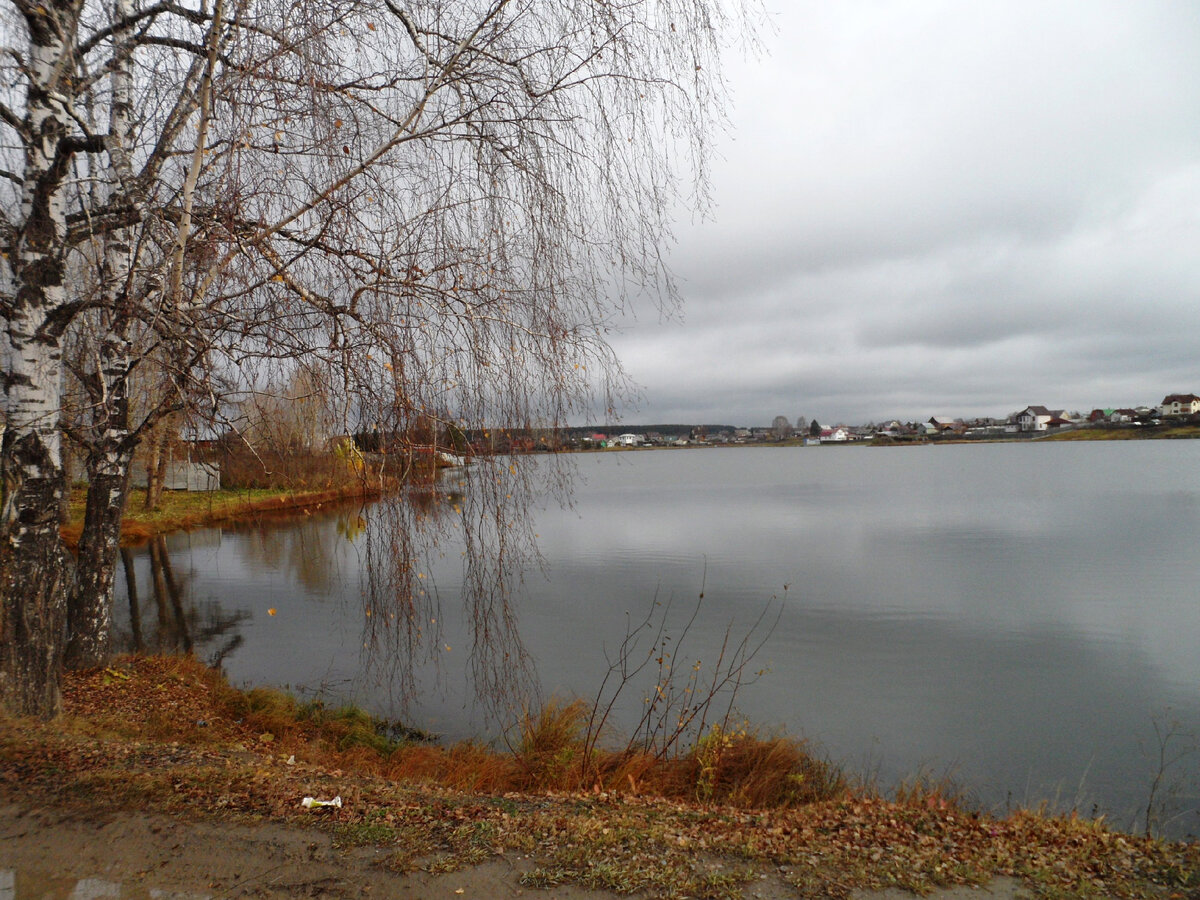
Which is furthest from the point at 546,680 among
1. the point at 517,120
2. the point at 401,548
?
the point at 517,120

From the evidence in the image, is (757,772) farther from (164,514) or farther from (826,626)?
(164,514)

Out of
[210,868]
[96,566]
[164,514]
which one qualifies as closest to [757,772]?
[210,868]

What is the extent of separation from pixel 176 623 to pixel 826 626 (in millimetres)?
12462

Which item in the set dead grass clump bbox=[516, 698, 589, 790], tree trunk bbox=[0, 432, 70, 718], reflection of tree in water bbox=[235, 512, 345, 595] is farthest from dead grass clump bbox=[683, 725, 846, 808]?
reflection of tree in water bbox=[235, 512, 345, 595]

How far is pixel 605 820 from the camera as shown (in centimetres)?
426

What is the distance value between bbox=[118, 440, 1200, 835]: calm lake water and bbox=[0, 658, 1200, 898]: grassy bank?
3.58 ft

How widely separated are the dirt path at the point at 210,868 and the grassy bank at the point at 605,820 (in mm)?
102

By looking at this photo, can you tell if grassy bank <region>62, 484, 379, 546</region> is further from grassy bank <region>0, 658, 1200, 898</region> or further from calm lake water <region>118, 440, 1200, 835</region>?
grassy bank <region>0, 658, 1200, 898</region>

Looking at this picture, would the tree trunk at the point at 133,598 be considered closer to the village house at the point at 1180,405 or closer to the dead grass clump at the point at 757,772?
the dead grass clump at the point at 757,772

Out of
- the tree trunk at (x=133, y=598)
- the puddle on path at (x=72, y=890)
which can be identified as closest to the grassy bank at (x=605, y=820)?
the puddle on path at (x=72, y=890)

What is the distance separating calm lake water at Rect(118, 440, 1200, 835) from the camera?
723cm

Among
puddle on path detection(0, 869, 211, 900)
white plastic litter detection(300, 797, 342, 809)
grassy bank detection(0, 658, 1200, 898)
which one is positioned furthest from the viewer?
white plastic litter detection(300, 797, 342, 809)

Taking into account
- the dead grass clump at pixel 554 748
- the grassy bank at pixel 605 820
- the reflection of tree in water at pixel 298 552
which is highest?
the grassy bank at pixel 605 820

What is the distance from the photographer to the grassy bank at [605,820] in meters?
3.59
